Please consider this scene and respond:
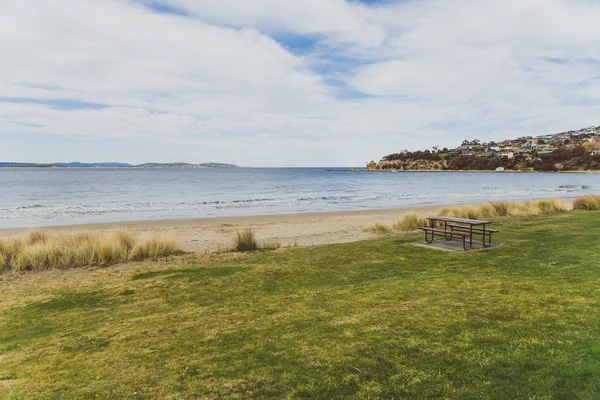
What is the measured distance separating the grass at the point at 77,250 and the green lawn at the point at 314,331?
811 mm

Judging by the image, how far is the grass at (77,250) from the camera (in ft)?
33.3

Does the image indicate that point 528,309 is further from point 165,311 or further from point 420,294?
point 165,311

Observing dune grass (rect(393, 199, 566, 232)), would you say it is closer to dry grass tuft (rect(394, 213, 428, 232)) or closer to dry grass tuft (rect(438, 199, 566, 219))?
dry grass tuft (rect(438, 199, 566, 219))

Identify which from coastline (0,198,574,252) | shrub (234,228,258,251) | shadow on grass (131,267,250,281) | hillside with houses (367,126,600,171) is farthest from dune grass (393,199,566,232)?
hillside with houses (367,126,600,171)

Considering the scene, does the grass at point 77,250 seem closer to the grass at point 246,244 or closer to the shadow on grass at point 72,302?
the grass at point 246,244

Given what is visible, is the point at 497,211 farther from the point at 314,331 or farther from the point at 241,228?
the point at 314,331

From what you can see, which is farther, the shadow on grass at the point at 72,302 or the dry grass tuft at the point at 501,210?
the dry grass tuft at the point at 501,210

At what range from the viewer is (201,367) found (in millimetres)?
4246

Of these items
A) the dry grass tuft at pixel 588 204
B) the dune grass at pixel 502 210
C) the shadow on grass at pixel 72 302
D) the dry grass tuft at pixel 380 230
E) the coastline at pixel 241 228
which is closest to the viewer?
the shadow on grass at pixel 72 302

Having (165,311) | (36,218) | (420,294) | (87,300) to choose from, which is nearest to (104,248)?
(87,300)

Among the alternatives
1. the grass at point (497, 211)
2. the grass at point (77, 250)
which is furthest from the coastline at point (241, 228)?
the grass at point (497, 211)

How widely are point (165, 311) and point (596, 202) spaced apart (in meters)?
22.5

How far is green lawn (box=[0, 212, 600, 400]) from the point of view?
12.4 ft

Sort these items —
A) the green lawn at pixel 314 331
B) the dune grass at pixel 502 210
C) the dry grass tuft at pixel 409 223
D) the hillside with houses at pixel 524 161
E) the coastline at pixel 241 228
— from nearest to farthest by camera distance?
the green lawn at pixel 314 331
the coastline at pixel 241 228
the dry grass tuft at pixel 409 223
the dune grass at pixel 502 210
the hillside with houses at pixel 524 161
